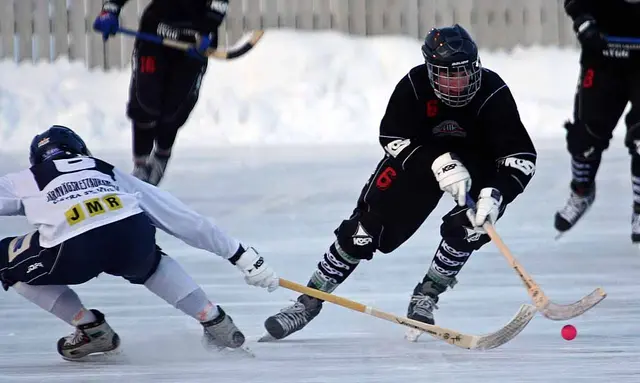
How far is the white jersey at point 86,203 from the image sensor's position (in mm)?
4398

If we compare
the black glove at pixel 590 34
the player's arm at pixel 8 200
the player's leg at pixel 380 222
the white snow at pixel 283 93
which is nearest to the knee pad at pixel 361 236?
the player's leg at pixel 380 222

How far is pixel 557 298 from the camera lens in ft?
18.7

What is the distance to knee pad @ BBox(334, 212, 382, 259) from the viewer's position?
201 inches

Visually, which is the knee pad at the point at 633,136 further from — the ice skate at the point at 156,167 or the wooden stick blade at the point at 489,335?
the ice skate at the point at 156,167

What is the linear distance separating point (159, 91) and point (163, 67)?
12 cm

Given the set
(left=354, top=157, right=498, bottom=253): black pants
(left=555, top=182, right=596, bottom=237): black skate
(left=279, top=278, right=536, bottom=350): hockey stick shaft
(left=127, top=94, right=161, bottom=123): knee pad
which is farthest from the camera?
(left=127, top=94, right=161, bottom=123): knee pad

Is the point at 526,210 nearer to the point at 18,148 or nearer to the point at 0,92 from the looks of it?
the point at 18,148

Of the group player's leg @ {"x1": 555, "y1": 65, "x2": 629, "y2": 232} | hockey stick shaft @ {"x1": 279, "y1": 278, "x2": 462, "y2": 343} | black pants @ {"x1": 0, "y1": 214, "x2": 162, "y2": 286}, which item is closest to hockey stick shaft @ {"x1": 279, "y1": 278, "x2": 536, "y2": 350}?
hockey stick shaft @ {"x1": 279, "y1": 278, "x2": 462, "y2": 343}

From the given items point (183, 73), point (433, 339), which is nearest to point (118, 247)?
point (433, 339)

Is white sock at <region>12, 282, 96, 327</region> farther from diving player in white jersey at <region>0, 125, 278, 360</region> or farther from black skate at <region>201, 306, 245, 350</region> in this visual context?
black skate at <region>201, 306, 245, 350</region>

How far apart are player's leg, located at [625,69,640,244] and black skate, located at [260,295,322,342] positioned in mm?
2156

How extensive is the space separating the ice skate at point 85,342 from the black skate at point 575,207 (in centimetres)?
312

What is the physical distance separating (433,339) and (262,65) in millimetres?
7703

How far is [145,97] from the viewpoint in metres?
7.84
